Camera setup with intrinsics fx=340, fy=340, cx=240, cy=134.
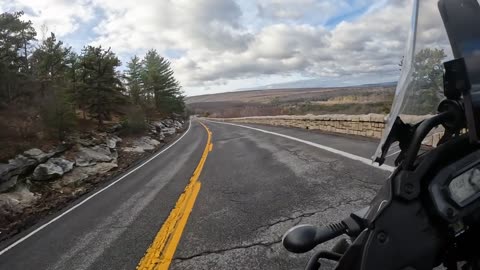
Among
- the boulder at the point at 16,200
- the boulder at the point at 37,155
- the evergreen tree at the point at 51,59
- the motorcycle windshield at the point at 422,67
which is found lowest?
the boulder at the point at 16,200

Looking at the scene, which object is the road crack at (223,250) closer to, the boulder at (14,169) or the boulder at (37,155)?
the boulder at (14,169)

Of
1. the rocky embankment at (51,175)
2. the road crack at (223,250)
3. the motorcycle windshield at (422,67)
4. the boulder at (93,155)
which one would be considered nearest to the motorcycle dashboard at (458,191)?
the motorcycle windshield at (422,67)

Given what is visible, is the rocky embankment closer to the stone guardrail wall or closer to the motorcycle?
the motorcycle

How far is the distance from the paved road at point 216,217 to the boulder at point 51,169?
3582 millimetres

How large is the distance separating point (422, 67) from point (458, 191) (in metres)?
0.64

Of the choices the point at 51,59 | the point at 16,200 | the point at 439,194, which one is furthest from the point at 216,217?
the point at 51,59

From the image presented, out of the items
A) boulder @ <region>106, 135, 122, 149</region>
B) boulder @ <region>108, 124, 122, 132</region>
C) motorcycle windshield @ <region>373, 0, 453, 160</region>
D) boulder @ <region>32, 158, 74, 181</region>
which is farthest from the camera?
boulder @ <region>108, 124, 122, 132</region>

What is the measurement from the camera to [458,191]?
1257 millimetres

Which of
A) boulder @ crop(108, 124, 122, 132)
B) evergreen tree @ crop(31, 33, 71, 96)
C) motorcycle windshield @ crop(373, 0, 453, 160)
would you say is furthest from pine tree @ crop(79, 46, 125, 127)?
motorcycle windshield @ crop(373, 0, 453, 160)

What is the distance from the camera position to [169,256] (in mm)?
3973

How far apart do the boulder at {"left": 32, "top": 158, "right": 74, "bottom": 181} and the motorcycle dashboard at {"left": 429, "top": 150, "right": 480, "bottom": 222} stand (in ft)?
40.5

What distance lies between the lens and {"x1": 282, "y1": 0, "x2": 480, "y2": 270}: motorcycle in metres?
1.26

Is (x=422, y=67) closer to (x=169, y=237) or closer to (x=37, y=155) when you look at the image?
(x=169, y=237)

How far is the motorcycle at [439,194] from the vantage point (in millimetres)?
1260
